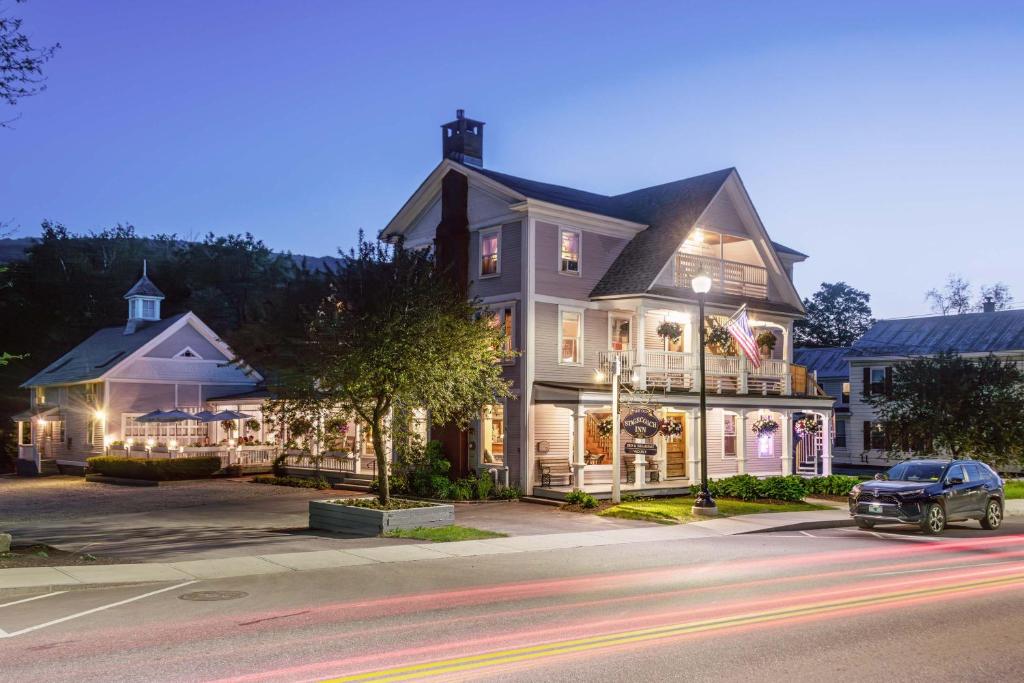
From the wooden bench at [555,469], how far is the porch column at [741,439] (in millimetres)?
6008

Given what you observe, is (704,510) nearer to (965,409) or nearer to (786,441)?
(786,441)

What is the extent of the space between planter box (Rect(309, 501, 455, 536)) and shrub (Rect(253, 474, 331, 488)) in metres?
13.1

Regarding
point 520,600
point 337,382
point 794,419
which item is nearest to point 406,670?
point 520,600

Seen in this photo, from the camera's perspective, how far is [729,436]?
120ft

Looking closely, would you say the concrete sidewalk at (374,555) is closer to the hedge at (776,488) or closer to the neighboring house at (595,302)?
the hedge at (776,488)

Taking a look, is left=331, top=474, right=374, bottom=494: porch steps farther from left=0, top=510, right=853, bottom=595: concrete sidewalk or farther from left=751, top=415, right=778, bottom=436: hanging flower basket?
left=751, top=415, right=778, bottom=436: hanging flower basket

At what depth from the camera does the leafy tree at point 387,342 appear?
20.7m

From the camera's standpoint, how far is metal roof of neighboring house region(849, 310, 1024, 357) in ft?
169

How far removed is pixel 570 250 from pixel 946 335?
3331 cm

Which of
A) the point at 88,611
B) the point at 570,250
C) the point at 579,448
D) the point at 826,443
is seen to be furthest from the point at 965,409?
the point at 88,611

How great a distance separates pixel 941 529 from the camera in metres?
21.6

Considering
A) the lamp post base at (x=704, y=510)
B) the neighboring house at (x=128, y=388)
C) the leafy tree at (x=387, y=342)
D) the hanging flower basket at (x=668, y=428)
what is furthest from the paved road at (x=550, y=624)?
the neighboring house at (x=128, y=388)

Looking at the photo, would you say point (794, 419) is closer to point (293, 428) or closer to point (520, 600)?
point (293, 428)

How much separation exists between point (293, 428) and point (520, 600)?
1031 centimetres
